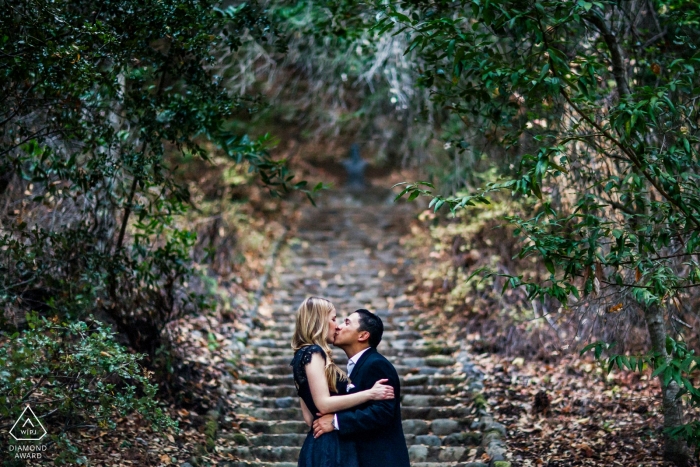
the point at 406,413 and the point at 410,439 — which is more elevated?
the point at 406,413

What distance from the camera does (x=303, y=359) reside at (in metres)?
3.84

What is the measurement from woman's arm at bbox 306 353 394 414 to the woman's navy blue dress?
0.15 feet

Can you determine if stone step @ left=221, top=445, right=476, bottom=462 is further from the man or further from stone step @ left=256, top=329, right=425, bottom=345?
stone step @ left=256, top=329, right=425, bottom=345

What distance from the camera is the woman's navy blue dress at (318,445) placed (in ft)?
12.4

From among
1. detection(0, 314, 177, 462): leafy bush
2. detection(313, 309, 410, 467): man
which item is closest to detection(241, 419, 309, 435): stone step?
detection(0, 314, 177, 462): leafy bush

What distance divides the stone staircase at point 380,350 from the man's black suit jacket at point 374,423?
188cm

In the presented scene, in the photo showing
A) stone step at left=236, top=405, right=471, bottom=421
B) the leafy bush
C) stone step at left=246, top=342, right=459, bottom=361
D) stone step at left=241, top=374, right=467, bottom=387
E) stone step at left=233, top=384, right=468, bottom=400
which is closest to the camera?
the leafy bush

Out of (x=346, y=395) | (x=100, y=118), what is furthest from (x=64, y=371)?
(x=100, y=118)

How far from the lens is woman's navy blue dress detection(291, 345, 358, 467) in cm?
378

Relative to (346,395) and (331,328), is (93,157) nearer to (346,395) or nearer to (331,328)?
(331,328)

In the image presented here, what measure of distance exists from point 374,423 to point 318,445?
0.36 metres

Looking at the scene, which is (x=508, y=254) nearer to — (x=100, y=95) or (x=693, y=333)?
(x=693, y=333)

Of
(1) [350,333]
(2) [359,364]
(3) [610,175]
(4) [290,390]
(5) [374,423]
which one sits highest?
(3) [610,175]

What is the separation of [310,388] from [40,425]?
6.68 feet
